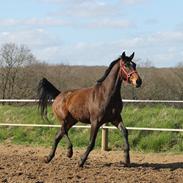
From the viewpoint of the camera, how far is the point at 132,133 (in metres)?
14.5

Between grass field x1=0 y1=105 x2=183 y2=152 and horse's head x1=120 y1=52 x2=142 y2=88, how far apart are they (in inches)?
176

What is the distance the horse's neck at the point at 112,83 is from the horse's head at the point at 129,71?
149 millimetres

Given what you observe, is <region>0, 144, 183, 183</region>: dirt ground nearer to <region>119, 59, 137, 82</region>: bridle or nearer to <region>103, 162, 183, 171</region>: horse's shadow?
<region>103, 162, 183, 171</region>: horse's shadow

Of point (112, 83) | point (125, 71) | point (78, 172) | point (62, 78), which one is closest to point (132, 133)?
point (112, 83)

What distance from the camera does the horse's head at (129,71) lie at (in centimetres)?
931

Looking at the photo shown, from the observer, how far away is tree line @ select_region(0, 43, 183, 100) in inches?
952

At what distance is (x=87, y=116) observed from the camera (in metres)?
10.0

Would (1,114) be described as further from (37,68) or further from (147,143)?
(37,68)

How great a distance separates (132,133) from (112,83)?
16.3 feet

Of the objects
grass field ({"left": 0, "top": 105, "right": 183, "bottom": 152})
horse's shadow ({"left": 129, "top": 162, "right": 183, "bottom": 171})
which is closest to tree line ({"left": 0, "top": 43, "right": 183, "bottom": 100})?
grass field ({"left": 0, "top": 105, "right": 183, "bottom": 152})

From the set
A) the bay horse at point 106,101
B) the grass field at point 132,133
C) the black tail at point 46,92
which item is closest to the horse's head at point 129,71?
the bay horse at point 106,101

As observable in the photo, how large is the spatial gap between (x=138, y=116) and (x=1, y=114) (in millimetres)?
5279

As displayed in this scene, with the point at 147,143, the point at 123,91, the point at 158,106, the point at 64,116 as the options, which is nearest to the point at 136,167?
the point at 64,116

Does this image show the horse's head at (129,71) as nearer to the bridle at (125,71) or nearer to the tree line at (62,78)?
the bridle at (125,71)
